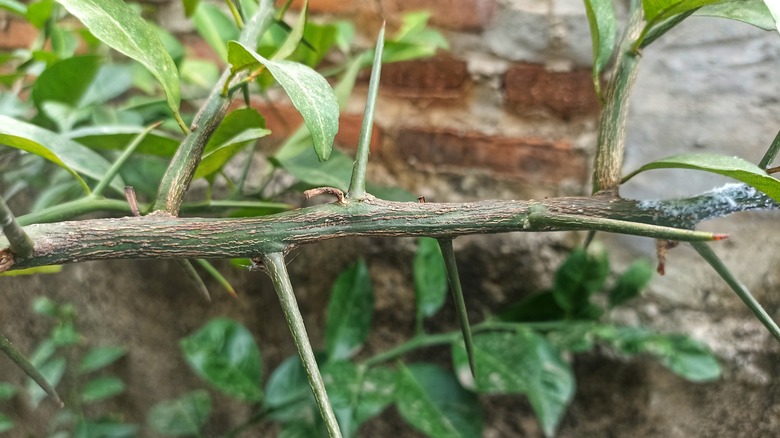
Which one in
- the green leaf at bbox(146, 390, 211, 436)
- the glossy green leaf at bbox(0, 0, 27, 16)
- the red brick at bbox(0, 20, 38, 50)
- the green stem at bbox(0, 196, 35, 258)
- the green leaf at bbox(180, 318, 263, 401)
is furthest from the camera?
the red brick at bbox(0, 20, 38, 50)

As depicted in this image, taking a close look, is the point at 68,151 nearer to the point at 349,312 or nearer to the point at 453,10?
the point at 349,312

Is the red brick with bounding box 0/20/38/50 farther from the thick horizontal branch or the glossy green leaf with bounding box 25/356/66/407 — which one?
the thick horizontal branch

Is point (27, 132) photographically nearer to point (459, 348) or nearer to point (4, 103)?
point (4, 103)

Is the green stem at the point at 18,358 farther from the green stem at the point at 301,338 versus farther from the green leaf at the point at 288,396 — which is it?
the green leaf at the point at 288,396

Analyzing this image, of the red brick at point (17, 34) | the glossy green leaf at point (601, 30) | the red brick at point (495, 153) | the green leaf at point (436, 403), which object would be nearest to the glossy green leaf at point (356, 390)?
the green leaf at point (436, 403)

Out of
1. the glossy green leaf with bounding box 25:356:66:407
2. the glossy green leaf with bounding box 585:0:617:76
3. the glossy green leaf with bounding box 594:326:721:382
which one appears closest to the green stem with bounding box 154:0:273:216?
the glossy green leaf with bounding box 585:0:617:76

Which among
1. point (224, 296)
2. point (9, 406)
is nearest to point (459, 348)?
point (224, 296)

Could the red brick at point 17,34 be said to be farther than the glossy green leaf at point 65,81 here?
Yes
